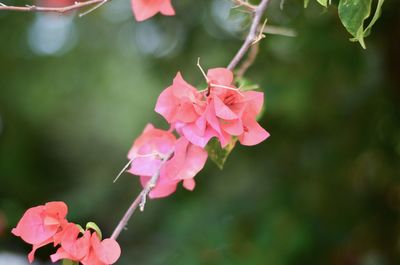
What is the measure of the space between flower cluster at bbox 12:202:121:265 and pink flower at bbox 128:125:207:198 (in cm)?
10

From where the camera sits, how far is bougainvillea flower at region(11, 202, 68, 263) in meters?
0.66

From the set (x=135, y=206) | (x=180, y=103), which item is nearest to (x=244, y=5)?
(x=180, y=103)

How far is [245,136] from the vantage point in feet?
2.26

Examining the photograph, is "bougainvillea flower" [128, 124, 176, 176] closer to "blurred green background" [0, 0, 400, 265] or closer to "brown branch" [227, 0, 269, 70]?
"brown branch" [227, 0, 269, 70]

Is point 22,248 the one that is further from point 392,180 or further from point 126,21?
point 392,180

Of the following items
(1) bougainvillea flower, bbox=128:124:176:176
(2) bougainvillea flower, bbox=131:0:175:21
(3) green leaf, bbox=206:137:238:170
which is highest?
(2) bougainvillea flower, bbox=131:0:175:21

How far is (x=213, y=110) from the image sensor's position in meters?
0.66

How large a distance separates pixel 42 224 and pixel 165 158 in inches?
5.7

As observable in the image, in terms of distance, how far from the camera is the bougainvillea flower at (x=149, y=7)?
83 centimetres

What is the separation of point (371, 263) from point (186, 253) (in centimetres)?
56

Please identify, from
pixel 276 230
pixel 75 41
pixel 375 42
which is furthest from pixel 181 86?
pixel 75 41

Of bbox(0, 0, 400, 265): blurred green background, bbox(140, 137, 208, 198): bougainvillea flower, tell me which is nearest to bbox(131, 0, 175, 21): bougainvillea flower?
bbox(140, 137, 208, 198): bougainvillea flower

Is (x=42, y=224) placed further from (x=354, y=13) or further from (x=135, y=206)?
(x=354, y=13)

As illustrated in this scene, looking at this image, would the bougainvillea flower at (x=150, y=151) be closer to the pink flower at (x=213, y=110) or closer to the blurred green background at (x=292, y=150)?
the pink flower at (x=213, y=110)
